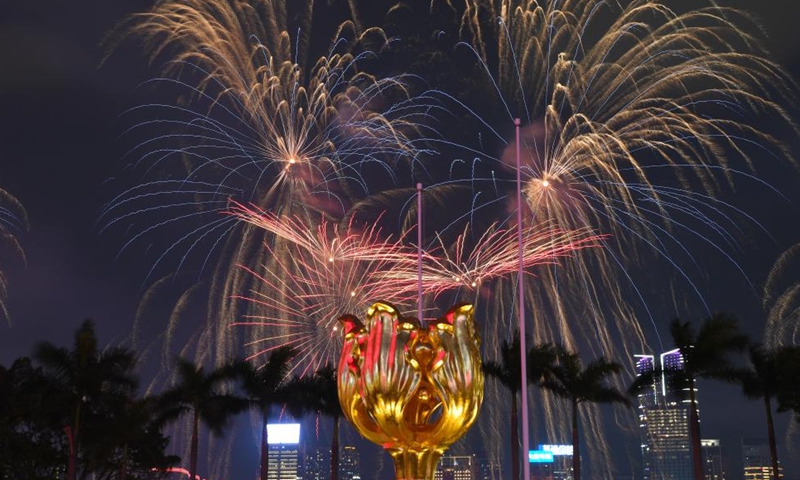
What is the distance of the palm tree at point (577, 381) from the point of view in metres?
35.4

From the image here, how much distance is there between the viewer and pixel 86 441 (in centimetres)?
3850

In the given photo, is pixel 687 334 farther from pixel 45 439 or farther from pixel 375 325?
pixel 45 439

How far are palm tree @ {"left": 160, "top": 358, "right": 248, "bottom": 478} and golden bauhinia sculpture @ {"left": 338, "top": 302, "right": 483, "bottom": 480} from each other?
19.7 meters

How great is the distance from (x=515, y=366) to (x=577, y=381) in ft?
7.92

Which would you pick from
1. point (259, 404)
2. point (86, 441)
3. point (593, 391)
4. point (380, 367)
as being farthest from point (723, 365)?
point (86, 441)

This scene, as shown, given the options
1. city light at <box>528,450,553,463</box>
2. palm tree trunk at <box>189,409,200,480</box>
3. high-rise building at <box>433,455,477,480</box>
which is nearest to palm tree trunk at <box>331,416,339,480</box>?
palm tree trunk at <box>189,409,200,480</box>

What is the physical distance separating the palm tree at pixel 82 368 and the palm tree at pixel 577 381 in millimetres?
15407

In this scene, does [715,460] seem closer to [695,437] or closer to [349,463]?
[349,463]

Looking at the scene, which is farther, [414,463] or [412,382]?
[414,463]

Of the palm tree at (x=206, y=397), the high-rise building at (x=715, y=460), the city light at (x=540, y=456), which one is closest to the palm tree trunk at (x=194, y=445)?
the palm tree at (x=206, y=397)

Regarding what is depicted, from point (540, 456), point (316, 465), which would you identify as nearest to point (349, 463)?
point (316, 465)

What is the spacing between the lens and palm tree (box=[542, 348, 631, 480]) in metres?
35.4

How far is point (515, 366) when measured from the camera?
3503 cm

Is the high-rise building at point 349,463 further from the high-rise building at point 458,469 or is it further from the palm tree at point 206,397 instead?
the palm tree at point 206,397
